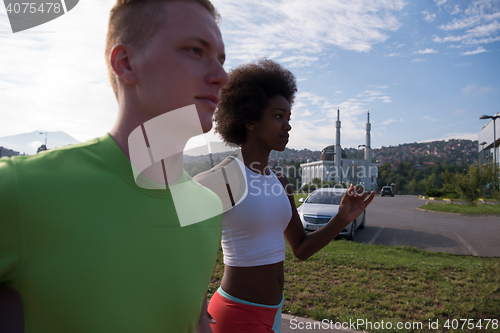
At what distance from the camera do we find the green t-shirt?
729mm

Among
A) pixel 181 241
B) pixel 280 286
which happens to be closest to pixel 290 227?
pixel 280 286

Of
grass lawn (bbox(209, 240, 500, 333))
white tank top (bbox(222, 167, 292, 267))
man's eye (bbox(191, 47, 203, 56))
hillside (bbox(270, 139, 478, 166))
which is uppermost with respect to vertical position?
hillside (bbox(270, 139, 478, 166))

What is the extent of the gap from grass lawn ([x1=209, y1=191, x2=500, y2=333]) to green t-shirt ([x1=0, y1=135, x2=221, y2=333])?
3.78 meters

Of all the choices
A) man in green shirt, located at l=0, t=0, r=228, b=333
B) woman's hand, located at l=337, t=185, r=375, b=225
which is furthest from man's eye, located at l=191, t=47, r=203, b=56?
woman's hand, located at l=337, t=185, r=375, b=225

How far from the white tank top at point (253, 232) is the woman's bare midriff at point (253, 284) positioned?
0.14ft

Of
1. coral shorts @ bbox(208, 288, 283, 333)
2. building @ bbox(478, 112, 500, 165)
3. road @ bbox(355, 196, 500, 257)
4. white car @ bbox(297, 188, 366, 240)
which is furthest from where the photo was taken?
building @ bbox(478, 112, 500, 165)

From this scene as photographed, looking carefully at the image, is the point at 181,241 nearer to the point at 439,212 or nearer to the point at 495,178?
the point at 439,212

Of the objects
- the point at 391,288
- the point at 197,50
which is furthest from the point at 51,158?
the point at 391,288

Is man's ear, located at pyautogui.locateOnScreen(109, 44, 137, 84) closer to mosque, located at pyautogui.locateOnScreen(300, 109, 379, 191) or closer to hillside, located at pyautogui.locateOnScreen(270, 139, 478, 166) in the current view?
mosque, located at pyautogui.locateOnScreen(300, 109, 379, 191)

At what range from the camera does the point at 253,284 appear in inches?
74.0

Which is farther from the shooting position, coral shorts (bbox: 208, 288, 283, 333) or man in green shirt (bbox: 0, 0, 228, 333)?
coral shorts (bbox: 208, 288, 283, 333)

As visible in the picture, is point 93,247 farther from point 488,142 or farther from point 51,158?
point 488,142

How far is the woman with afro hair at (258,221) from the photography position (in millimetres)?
1866

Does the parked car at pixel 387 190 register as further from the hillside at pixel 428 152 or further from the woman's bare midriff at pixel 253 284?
the hillside at pixel 428 152
